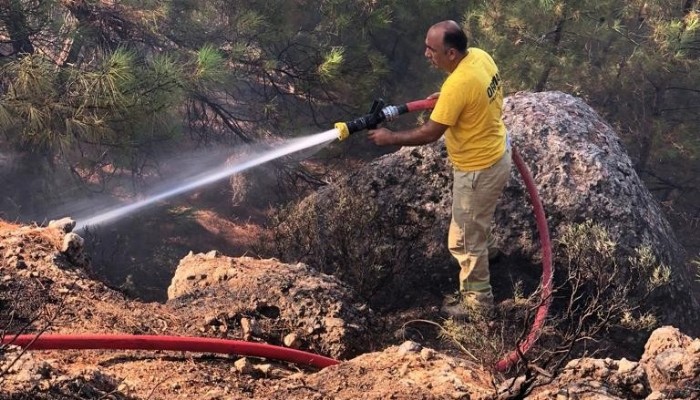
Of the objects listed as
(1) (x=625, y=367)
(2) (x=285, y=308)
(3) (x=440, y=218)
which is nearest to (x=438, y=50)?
(3) (x=440, y=218)

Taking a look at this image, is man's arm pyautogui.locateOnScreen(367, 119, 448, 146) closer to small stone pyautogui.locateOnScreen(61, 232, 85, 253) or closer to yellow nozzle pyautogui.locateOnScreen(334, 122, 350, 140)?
yellow nozzle pyautogui.locateOnScreen(334, 122, 350, 140)

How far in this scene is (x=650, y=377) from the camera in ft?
11.4

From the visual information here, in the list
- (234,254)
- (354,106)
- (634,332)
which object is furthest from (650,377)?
(234,254)

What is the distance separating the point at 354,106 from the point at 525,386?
6.22 metres

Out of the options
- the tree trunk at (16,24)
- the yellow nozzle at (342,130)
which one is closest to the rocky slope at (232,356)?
the yellow nozzle at (342,130)

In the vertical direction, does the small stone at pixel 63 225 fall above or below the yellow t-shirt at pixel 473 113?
below

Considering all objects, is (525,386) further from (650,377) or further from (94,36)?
(94,36)

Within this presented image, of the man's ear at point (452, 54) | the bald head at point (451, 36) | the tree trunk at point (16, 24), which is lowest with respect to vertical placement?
the man's ear at point (452, 54)

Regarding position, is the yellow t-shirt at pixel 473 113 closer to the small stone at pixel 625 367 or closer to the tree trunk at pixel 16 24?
the small stone at pixel 625 367

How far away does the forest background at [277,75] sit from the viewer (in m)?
5.79

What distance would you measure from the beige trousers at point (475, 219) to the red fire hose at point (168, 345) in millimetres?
1564

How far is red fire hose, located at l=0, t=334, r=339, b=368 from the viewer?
9.41 feet

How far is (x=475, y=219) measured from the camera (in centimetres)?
451

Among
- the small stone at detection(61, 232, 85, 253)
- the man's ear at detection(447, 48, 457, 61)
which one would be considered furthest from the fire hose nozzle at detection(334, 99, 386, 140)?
the small stone at detection(61, 232, 85, 253)
